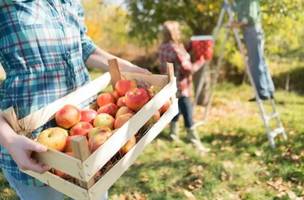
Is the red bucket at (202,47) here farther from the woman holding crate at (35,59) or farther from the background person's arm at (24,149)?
the background person's arm at (24,149)

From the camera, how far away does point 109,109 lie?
2.01 meters

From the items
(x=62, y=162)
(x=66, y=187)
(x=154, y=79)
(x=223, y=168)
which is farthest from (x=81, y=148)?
(x=223, y=168)

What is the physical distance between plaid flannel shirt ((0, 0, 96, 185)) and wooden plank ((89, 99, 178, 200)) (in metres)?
0.37

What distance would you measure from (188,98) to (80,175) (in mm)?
4107

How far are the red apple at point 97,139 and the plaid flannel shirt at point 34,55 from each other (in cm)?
35

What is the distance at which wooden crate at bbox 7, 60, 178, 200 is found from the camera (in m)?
1.60

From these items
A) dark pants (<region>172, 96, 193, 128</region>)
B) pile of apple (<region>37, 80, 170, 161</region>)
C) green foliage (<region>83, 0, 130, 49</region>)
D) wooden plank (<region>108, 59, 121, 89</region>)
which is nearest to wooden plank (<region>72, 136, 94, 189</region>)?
pile of apple (<region>37, 80, 170, 161</region>)

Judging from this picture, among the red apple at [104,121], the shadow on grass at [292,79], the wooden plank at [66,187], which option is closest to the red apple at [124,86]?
the red apple at [104,121]

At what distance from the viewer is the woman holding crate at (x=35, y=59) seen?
6.39 ft

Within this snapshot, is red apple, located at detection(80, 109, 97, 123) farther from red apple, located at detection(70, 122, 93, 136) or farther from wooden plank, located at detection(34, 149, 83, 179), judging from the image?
wooden plank, located at detection(34, 149, 83, 179)

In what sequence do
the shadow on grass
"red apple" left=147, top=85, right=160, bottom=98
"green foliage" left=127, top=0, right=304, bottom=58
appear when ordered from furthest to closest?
the shadow on grass → "green foliage" left=127, top=0, right=304, bottom=58 → "red apple" left=147, top=85, right=160, bottom=98

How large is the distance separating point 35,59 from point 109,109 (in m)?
0.34

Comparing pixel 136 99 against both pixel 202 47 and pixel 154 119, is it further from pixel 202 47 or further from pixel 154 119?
pixel 202 47

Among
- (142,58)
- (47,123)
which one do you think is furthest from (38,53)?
(142,58)
